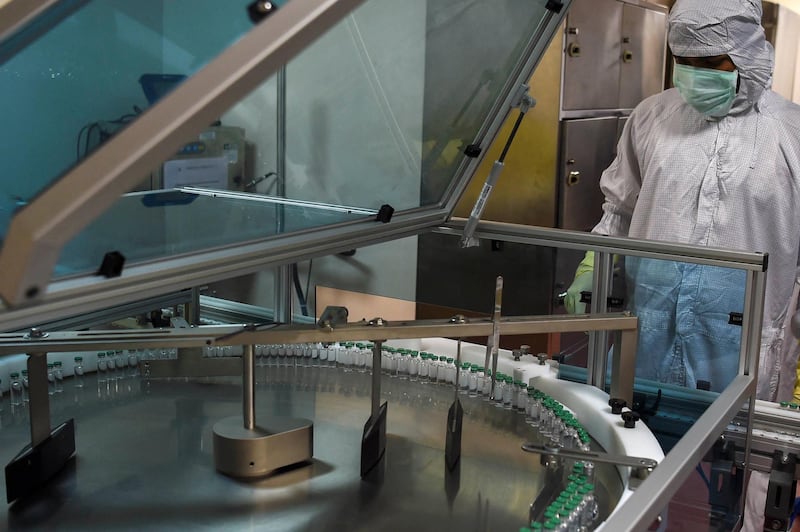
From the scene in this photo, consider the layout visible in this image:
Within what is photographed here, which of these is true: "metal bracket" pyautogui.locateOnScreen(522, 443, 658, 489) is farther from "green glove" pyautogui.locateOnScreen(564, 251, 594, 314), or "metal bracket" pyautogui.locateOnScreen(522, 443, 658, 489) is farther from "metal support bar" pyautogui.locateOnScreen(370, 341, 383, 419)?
"green glove" pyautogui.locateOnScreen(564, 251, 594, 314)

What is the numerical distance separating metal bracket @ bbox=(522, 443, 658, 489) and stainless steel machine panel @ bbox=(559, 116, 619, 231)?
1912 millimetres

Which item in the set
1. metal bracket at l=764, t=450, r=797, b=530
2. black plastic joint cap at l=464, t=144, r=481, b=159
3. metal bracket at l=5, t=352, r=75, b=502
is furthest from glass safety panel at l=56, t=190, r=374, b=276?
metal bracket at l=764, t=450, r=797, b=530

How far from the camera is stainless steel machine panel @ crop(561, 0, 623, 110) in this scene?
2996mm

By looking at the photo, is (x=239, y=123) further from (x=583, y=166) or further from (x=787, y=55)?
(x=787, y=55)

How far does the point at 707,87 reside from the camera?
2076 millimetres

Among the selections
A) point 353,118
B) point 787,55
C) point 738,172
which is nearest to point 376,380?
point 353,118

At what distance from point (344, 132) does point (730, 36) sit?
3.68 ft

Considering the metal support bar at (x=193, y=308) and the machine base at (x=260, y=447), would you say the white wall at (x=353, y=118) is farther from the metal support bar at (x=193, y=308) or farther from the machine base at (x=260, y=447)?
the machine base at (x=260, y=447)

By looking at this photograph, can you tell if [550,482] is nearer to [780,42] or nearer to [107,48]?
[107,48]

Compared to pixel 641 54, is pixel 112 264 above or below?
below

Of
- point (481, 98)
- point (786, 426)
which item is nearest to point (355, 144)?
point (481, 98)

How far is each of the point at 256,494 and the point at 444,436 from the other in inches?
12.9

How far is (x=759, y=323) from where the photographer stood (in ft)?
4.43

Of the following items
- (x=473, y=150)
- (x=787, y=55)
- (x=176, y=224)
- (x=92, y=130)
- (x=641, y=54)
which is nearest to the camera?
(x=92, y=130)
